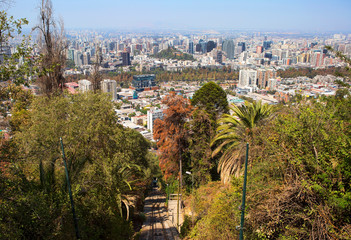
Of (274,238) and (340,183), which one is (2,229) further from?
(340,183)

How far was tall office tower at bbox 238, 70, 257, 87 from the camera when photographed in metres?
81.9

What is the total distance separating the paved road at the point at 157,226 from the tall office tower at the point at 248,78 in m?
76.2

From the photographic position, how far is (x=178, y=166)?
8891mm

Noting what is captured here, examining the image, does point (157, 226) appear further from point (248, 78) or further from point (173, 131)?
point (248, 78)

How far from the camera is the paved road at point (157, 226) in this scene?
691cm

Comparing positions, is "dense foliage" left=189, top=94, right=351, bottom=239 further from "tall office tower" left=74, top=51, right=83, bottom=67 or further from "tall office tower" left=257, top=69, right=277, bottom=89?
"tall office tower" left=74, top=51, right=83, bottom=67

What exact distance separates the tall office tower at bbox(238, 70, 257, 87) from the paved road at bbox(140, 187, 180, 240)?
7622 cm

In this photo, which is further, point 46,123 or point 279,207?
point 46,123

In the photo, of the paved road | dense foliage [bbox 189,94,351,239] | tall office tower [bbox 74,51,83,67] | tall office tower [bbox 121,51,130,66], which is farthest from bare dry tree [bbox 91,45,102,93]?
tall office tower [bbox 74,51,83,67]

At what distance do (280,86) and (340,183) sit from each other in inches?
3090

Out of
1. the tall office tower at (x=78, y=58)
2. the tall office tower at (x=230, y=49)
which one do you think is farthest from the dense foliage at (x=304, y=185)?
the tall office tower at (x=230, y=49)

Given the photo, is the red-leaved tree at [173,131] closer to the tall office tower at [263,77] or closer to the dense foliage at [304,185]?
the dense foliage at [304,185]

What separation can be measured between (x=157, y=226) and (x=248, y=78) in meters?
79.1

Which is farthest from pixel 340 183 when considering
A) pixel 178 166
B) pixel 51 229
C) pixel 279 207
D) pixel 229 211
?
pixel 178 166
